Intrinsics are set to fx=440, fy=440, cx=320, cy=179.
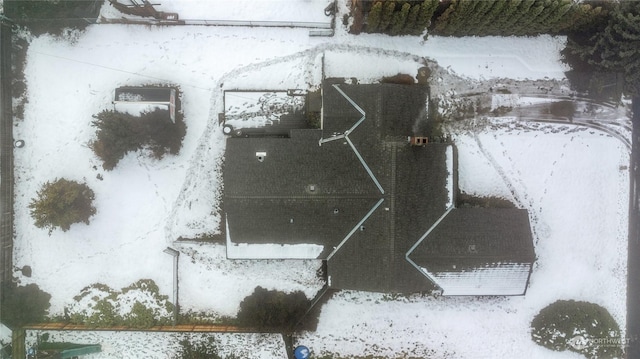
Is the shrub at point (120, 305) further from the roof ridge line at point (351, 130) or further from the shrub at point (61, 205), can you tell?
the roof ridge line at point (351, 130)

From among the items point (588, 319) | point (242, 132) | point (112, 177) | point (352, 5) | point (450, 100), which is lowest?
point (588, 319)

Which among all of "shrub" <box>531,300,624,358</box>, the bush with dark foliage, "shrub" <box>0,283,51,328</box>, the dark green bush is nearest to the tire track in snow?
"shrub" <box>531,300,624,358</box>

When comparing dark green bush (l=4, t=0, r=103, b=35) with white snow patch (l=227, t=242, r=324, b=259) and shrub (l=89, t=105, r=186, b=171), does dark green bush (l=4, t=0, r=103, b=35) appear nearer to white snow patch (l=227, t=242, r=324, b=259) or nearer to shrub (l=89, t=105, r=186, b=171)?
shrub (l=89, t=105, r=186, b=171)

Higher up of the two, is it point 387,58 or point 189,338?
point 387,58

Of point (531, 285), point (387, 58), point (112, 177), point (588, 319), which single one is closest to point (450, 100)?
point (387, 58)

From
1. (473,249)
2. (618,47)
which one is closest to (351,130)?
(473,249)

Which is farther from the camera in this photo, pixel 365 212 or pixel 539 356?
pixel 539 356

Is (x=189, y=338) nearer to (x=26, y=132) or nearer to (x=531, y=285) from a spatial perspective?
(x=26, y=132)
